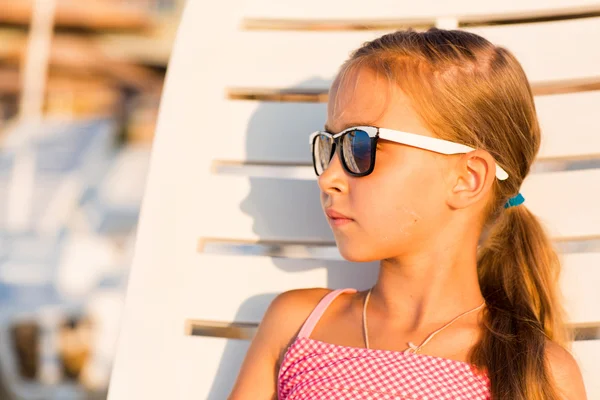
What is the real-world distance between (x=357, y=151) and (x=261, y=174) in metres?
0.56

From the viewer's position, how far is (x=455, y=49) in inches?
61.2

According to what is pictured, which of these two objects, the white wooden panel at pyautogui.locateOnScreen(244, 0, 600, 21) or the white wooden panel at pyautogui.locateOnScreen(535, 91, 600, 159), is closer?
the white wooden panel at pyautogui.locateOnScreen(535, 91, 600, 159)

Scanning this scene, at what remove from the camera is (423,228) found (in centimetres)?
156

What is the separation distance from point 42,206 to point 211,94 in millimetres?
3373

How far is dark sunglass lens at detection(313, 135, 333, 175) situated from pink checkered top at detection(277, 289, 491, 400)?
34cm

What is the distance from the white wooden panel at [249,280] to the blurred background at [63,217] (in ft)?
7.79

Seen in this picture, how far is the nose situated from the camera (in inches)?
61.0

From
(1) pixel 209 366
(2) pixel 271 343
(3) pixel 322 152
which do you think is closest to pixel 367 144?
(3) pixel 322 152

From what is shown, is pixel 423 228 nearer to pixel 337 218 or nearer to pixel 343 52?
pixel 337 218

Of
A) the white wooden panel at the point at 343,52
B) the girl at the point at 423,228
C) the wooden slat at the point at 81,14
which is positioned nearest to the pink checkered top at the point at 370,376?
the girl at the point at 423,228

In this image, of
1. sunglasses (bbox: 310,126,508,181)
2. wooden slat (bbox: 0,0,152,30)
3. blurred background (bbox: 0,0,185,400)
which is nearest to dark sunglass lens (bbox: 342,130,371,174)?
sunglasses (bbox: 310,126,508,181)

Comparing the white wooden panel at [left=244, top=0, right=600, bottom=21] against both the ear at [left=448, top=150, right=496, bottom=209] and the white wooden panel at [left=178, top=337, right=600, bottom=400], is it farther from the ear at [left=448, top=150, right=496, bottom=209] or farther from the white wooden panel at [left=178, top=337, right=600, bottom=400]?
the white wooden panel at [left=178, top=337, right=600, bottom=400]

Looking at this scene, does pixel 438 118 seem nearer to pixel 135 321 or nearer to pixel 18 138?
pixel 135 321

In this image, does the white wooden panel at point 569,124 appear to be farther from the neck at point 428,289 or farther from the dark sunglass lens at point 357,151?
the dark sunglass lens at point 357,151
